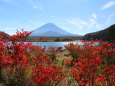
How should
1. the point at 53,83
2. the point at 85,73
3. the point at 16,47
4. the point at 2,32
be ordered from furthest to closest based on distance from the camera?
the point at 2,32 → the point at 16,47 → the point at 53,83 → the point at 85,73

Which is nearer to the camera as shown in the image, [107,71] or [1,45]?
[107,71]

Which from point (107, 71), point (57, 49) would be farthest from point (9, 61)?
point (57, 49)

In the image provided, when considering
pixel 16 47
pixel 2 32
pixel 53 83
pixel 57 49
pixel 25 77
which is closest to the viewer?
pixel 53 83

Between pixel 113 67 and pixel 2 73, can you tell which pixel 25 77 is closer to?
pixel 2 73

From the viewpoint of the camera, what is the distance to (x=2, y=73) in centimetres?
623

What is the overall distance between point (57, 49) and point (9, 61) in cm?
913

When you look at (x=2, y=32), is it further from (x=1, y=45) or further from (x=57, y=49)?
(x=57, y=49)

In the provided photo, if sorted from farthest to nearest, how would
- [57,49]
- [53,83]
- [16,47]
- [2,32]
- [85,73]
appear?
[57,49]
[2,32]
[16,47]
[53,83]
[85,73]

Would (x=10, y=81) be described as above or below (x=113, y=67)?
below

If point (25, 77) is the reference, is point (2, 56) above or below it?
above

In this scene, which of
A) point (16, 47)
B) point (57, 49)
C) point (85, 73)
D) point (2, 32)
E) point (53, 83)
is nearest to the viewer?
point (85, 73)

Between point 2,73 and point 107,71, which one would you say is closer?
point 107,71

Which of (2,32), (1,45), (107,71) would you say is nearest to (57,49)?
(2,32)

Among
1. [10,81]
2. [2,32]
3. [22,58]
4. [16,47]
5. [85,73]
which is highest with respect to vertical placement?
[2,32]
